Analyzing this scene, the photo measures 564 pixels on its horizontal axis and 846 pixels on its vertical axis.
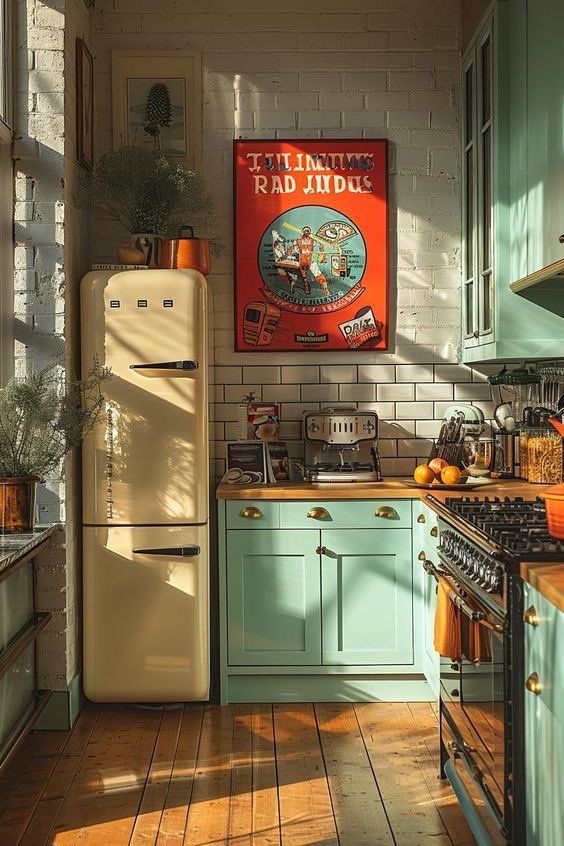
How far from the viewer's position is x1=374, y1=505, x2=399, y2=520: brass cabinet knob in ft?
12.6

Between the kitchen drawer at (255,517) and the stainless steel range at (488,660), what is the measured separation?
37.9 inches

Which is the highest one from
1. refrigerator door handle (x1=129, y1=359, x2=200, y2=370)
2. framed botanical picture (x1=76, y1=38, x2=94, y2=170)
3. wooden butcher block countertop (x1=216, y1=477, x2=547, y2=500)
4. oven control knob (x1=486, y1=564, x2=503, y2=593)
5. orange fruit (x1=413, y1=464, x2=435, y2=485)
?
framed botanical picture (x1=76, y1=38, x2=94, y2=170)

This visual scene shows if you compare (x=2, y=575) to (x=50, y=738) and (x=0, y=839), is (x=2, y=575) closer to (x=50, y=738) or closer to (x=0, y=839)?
(x=0, y=839)

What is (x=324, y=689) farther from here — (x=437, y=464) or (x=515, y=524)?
(x=515, y=524)

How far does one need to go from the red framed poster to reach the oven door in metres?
1.83

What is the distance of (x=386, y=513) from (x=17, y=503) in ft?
4.99

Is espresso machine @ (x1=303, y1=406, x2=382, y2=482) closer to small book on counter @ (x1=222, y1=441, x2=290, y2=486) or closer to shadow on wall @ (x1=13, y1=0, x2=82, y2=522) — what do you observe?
small book on counter @ (x1=222, y1=441, x2=290, y2=486)

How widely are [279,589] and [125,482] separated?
799mm

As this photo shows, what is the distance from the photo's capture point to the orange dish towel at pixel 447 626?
269cm

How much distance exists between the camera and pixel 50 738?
351cm

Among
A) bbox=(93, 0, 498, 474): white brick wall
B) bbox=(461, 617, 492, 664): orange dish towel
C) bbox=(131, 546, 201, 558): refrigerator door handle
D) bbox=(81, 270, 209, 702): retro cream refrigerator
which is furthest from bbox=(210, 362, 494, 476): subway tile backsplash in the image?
bbox=(461, 617, 492, 664): orange dish towel

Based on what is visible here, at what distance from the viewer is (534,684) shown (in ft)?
6.61

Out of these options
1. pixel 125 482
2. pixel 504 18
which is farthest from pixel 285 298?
pixel 504 18

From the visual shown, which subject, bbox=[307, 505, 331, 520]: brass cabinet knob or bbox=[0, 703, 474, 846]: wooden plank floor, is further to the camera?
bbox=[307, 505, 331, 520]: brass cabinet knob
